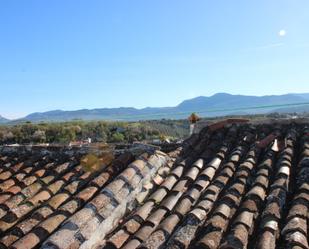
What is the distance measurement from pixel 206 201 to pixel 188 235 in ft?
2.45

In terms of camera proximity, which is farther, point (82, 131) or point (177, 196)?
point (82, 131)

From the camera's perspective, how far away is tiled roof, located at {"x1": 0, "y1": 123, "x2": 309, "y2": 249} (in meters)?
4.16

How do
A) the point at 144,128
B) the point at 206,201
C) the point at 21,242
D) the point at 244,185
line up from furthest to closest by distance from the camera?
the point at 144,128, the point at 244,185, the point at 206,201, the point at 21,242

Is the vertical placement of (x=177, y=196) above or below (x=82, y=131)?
above

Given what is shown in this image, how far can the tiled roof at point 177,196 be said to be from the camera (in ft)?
13.7

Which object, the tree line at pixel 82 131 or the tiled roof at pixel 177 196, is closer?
the tiled roof at pixel 177 196

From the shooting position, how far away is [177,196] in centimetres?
520

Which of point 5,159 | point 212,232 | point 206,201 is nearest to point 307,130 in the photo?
point 206,201

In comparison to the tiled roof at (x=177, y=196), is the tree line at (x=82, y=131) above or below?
below

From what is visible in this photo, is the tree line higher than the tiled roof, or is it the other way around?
the tiled roof

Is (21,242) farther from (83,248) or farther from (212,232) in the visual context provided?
(212,232)

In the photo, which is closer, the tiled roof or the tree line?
the tiled roof

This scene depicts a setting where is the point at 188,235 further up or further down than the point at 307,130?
further down

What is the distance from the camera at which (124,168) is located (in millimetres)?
6328
